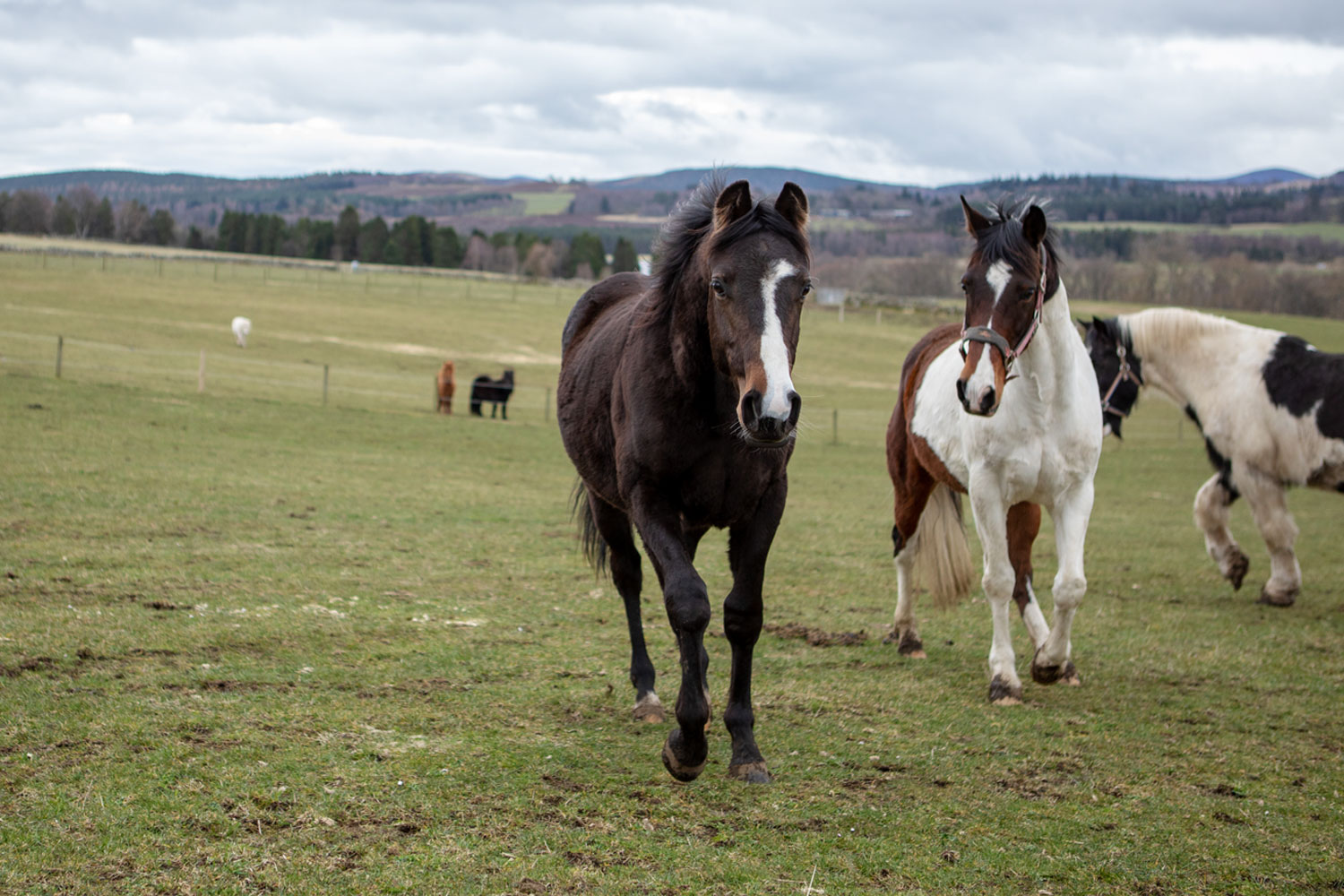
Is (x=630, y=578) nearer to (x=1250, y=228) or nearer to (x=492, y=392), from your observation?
(x=492, y=392)

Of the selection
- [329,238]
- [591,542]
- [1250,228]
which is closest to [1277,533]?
[591,542]

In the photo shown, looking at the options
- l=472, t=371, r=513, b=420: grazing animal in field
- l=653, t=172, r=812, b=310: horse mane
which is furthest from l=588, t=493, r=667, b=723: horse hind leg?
l=472, t=371, r=513, b=420: grazing animal in field

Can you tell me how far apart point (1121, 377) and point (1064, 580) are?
4140mm

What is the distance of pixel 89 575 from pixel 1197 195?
572 ft

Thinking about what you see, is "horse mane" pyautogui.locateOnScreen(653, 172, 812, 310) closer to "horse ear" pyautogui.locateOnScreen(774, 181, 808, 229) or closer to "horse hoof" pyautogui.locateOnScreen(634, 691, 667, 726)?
"horse ear" pyautogui.locateOnScreen(774, 181, 808, 229)

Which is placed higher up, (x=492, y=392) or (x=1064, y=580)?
(x=1064, y=580)

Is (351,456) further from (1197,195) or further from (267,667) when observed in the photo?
Result: (1197,195)

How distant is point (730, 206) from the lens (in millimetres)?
3662

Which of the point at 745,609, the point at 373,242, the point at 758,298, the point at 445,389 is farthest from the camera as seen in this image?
the point at 373,242

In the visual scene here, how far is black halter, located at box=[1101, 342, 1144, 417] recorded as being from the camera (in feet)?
28.2

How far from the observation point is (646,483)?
156 inches

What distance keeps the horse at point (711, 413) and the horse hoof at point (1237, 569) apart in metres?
6.41

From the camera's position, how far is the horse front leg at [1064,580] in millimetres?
5215

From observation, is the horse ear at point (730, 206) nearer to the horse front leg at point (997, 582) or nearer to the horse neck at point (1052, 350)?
the horse neck at point (1052, 350)
